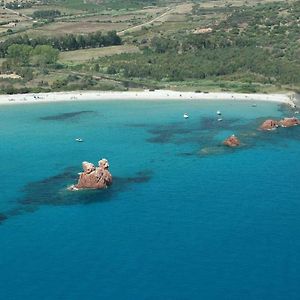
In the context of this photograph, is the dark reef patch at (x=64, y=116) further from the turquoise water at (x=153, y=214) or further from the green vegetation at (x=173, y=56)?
the green vegetation at (x=173, y=56)

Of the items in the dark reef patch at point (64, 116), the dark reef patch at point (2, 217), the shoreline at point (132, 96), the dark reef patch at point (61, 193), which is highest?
the dark reef patch at point (2, 217)

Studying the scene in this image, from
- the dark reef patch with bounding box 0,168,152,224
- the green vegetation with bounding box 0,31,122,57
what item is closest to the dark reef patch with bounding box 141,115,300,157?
the dark reef patch with bounding box 0,168,152,224

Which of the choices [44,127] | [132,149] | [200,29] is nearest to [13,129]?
[44,127]

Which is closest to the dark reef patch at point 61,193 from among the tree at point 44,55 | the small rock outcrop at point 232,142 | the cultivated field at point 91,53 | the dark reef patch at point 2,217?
the dark reef patch at point 2,217

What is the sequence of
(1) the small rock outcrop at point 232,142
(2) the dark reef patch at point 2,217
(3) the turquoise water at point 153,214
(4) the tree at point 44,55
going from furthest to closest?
(4) the tree at point 44,55 < (1) the small rock outcrop at point 232,142 < (2) the dark reef patch at point 2,217 < (3) the turquoise water at point 153,214

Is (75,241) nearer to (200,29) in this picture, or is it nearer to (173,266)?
(173,266)
